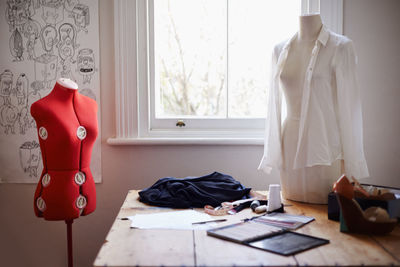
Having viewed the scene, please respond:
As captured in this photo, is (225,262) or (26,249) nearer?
(225,262)

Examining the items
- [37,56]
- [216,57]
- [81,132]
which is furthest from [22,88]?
[216,57]

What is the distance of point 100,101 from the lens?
7.90 feet

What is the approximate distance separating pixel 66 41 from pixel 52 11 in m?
0.19

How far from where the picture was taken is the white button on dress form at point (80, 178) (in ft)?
6.07

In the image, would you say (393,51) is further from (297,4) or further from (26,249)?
(26,249)

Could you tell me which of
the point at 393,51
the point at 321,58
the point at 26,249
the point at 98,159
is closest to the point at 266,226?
the point at 321,58

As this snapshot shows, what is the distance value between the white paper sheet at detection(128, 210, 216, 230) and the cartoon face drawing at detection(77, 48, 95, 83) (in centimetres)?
106

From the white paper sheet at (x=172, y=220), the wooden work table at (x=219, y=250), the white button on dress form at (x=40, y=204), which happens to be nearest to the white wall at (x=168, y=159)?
the white button on dress form at (x=40, y=204)

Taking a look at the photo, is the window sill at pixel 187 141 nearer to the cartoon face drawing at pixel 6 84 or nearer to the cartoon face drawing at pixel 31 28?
the cartoon face drawing at pixel 6 84

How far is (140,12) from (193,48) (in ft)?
1.28

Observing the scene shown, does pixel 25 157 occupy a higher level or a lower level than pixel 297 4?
lower

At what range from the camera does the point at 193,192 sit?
1890 millimetres

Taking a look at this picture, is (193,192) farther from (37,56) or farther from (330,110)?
(37,56)

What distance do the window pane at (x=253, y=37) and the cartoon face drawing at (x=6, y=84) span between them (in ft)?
4.22
